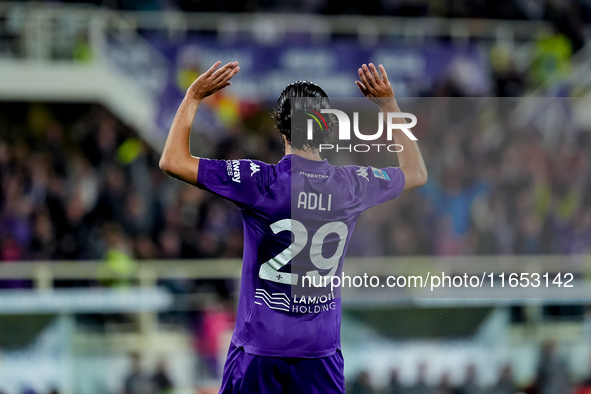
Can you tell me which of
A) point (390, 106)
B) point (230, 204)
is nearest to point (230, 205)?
point (230, 204)

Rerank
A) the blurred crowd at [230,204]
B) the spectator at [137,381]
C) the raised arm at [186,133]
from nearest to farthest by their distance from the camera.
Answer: the raised arm at [186,133] < the spectator at [137,381] < the blurred crowd at [230,204]

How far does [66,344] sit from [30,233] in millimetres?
1727

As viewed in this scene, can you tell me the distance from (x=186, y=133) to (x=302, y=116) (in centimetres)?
51

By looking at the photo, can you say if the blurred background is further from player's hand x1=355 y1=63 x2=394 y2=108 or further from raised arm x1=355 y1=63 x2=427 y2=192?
player's hand x1=355 y1=63 x2=394 y2=108

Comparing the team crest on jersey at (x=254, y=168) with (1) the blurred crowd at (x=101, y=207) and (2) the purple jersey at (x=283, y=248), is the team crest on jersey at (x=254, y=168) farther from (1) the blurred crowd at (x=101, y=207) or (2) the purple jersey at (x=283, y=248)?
(1) the blurred crowd at (x=101, y=207)

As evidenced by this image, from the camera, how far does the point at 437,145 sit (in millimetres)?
11969

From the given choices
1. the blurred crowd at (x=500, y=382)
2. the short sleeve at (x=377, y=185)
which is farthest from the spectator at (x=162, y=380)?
the short sleeve at (x=377, y=185)

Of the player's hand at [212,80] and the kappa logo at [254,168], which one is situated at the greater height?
the player's hand at [212,80]

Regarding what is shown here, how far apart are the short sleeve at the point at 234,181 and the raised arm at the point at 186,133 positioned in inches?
1.9

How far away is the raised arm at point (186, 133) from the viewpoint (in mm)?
3811

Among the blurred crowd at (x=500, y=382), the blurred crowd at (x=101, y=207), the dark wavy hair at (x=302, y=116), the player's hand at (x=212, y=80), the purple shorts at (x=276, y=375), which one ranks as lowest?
the blurred crowd at (x=500, y=382)

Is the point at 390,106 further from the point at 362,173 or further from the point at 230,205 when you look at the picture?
the point at 230,205

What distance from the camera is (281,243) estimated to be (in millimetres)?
3908

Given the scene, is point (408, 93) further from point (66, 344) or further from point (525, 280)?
point (66, 344)
